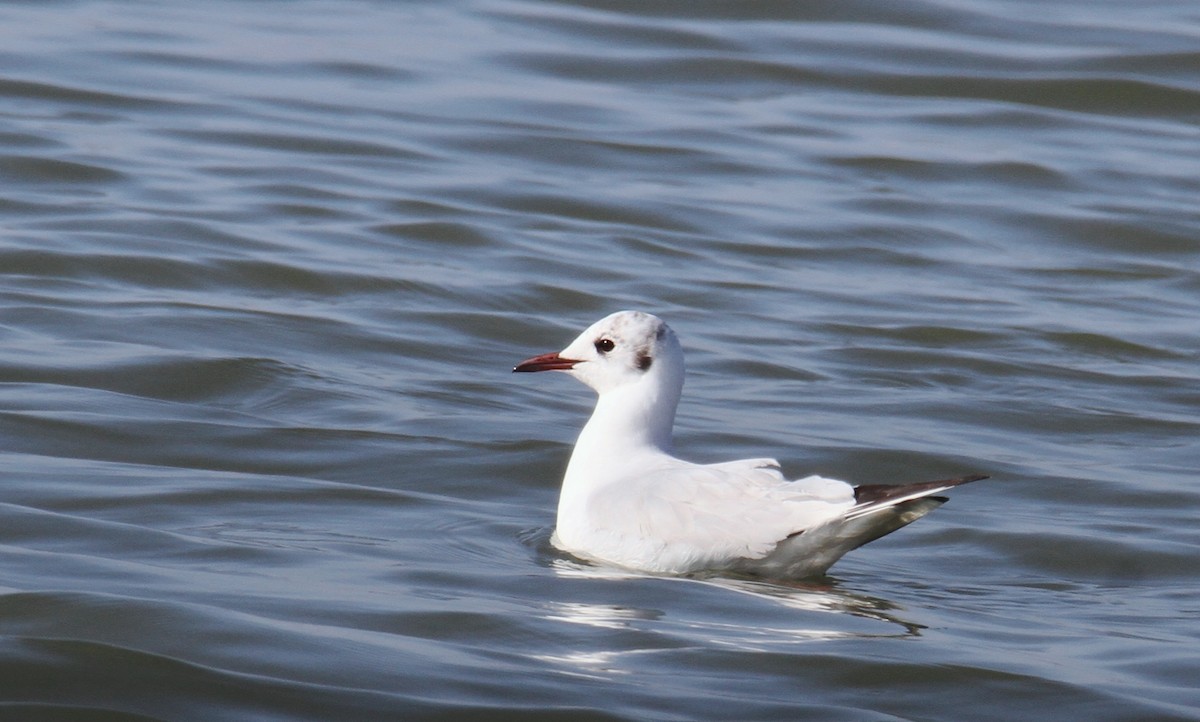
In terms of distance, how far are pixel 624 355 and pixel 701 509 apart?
3.57ft

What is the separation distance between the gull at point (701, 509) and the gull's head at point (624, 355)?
31 millimetres

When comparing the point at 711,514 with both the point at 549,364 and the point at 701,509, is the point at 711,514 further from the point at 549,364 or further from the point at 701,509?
the point at 549,364

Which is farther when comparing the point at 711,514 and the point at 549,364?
the point at 549,364

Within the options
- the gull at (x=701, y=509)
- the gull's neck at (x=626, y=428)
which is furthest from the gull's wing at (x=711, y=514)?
the gull's neck at (x=626, y=428)

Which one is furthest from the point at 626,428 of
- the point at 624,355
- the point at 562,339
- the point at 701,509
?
the point at 562,339

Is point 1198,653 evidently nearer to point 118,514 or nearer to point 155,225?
point 118,514

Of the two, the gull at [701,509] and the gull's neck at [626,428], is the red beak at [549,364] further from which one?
the gull's neck at [626,428]

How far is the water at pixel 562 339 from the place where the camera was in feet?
17.9

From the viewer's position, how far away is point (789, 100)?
1728cm

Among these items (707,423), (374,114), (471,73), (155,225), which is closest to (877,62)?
(471,73)

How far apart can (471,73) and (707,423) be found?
884 cm

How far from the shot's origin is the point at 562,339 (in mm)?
10391

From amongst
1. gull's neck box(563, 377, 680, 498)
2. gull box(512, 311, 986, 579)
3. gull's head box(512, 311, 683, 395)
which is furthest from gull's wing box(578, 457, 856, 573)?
gull's head box(512, 311, 683, 395)

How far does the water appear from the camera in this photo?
545 centimetres
